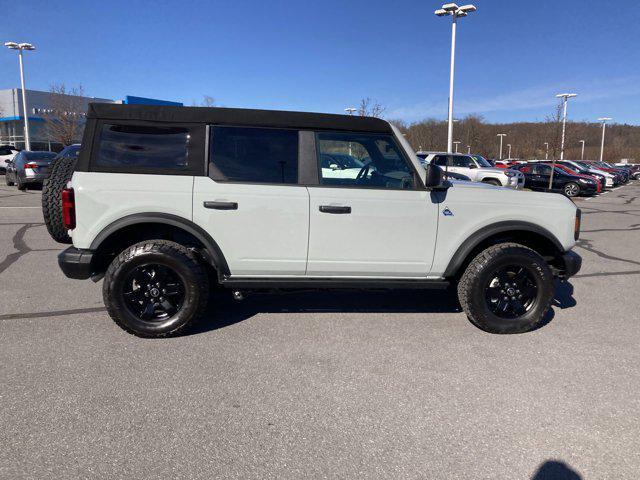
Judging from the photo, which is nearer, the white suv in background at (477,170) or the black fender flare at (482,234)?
the black fender flare at (482,234)

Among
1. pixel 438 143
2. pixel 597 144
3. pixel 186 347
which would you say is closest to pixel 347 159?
pixel 186 347

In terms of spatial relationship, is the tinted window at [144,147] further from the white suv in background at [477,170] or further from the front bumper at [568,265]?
the white suv in background at [477,170]

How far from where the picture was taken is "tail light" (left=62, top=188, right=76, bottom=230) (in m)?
3.86

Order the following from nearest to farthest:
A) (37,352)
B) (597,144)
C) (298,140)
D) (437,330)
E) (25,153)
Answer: (37,352), (298,140), (437,330), (25,153), (597,144)

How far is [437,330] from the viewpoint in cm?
432

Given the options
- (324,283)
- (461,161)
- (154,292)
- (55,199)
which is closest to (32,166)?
(55,199)

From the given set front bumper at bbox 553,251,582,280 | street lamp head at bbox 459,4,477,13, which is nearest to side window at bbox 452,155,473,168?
street lamp head at bbox 459,4,477,13

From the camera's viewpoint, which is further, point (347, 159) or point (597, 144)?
point (597, 144)

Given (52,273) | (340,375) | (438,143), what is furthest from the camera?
(438,143)

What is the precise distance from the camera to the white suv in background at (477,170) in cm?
1870

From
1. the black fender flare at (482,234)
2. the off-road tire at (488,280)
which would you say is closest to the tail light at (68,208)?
the black fender flare at (482,234)

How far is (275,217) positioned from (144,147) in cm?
125

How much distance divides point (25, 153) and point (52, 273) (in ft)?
42.7

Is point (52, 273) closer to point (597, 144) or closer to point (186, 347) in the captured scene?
point (186, 347)
